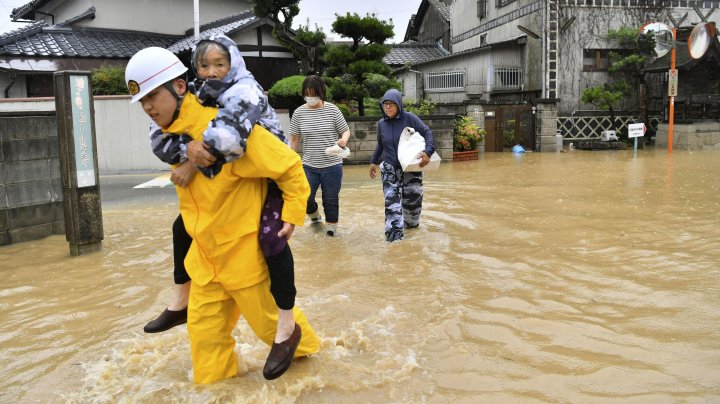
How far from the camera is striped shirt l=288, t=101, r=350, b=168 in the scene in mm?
6785

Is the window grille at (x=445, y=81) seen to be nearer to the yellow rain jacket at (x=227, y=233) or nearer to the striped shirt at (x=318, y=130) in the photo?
the striped shirt at (x=318, y=130)

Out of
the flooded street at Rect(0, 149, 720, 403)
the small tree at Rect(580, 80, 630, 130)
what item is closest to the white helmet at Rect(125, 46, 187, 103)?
A: the flooded street at Rect(0, 149, 720, 403)

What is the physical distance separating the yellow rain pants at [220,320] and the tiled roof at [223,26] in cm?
1640

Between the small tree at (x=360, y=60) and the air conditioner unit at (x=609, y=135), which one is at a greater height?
the small tree at (x=360, y=60)

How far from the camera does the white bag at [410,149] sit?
6449 mm

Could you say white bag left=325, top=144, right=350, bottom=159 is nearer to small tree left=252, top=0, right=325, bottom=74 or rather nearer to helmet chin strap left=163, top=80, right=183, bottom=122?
helmet chin strap left=163, top=80, right=183, bottom=122

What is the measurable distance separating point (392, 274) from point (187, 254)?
259cm

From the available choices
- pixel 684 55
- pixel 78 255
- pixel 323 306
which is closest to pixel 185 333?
pixel 323 306

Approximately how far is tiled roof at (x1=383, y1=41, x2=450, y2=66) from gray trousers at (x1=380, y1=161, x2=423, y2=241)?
1981 centimetres

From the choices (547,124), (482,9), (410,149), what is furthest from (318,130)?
(482,9)

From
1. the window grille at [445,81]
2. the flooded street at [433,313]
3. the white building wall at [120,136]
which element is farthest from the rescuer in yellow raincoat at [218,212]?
the window grille at [445,81]

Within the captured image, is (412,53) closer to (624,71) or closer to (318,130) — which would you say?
(624,71)

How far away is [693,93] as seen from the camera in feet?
71.1

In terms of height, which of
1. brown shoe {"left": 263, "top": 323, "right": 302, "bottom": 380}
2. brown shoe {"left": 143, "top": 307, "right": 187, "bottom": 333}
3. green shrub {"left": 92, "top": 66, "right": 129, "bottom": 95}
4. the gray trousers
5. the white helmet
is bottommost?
brown shoe {"left": 263, "top": 323, "right": 302, "bottom": 380}
